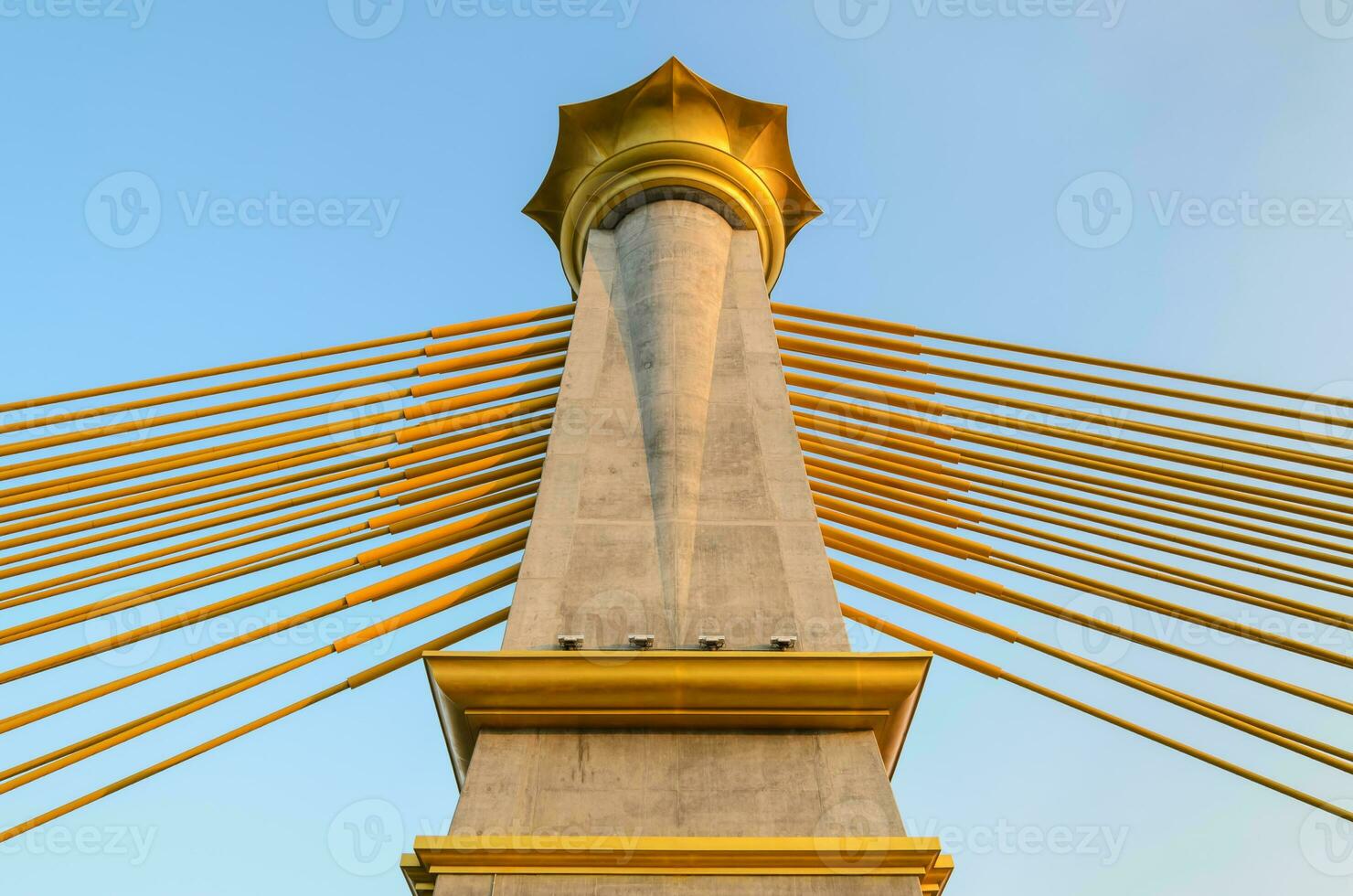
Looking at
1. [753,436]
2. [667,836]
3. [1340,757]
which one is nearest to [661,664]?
[667,836]

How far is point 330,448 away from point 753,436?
2985 mm

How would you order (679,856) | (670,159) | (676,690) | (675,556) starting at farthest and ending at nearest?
(670,159) < (675,556) < (676,690) < (679,856)

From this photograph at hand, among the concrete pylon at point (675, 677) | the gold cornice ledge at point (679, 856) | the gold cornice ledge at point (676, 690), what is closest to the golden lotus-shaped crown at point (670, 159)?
the concrete pylon at point (675, 677)

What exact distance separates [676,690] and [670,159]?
5412mm

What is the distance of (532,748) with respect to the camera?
233 inches

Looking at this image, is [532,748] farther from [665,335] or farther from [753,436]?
[665,335]

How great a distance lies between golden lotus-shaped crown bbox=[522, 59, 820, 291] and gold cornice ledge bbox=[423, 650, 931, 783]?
5092mm

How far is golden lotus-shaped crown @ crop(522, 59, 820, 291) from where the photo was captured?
10109 mm

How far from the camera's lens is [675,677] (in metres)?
5.98

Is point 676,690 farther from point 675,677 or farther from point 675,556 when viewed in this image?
point 675,556

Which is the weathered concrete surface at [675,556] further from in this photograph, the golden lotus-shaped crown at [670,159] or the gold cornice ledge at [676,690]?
the golden lotus-shaped crown at [670,159]

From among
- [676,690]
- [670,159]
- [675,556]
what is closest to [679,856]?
[676,690]

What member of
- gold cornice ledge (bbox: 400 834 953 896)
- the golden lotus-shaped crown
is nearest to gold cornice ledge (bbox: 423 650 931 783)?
gold cornice ledge (bbox: 400 834 953 896)

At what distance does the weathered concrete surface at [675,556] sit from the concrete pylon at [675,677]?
1 centimetres
